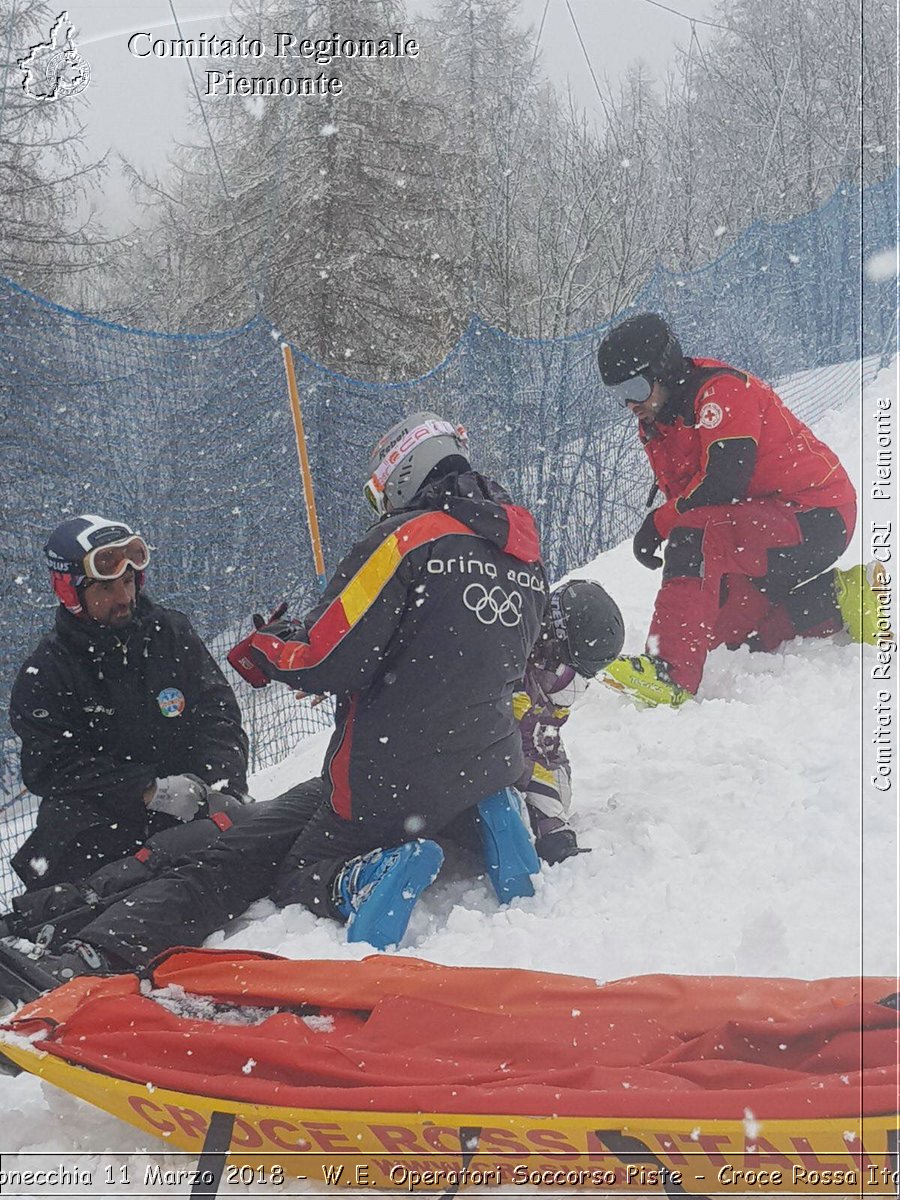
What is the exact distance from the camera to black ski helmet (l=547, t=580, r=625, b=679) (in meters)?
3.34

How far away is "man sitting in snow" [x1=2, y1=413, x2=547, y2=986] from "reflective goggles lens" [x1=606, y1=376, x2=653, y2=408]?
5.50 ft

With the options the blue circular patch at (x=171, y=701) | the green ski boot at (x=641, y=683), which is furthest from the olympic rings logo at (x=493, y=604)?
the green ski boot at (x=641, y=683)

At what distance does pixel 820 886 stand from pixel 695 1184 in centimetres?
125

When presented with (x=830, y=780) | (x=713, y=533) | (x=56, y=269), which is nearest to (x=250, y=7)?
(x=56, y=269)

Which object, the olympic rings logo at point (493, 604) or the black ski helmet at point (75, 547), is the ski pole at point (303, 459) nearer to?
the black ski helmet at point (75, 547)

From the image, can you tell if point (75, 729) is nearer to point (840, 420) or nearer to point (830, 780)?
point (830, 780)

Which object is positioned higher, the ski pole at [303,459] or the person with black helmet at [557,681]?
the ski pole at [303,459]

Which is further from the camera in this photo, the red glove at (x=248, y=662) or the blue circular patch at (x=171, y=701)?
the blue circular patch at (x=171, y=701)

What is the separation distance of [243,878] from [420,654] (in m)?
0.88

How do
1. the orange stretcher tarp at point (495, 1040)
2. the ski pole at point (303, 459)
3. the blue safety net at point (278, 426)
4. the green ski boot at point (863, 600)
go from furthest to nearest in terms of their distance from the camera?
the blue safety net at point (278, 426) < the ski pole at point (303, 459) < the green ski boot at point (863, 600) < the orange stretcher tarp at point (495, 1040)

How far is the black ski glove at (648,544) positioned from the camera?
5.07 m

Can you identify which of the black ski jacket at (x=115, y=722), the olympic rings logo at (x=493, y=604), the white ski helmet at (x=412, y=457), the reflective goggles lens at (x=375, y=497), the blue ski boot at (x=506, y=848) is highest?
the white ski helmet at (x=412, y=457)

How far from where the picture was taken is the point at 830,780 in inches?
130

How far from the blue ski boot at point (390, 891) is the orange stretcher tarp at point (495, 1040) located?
1.30 ft
